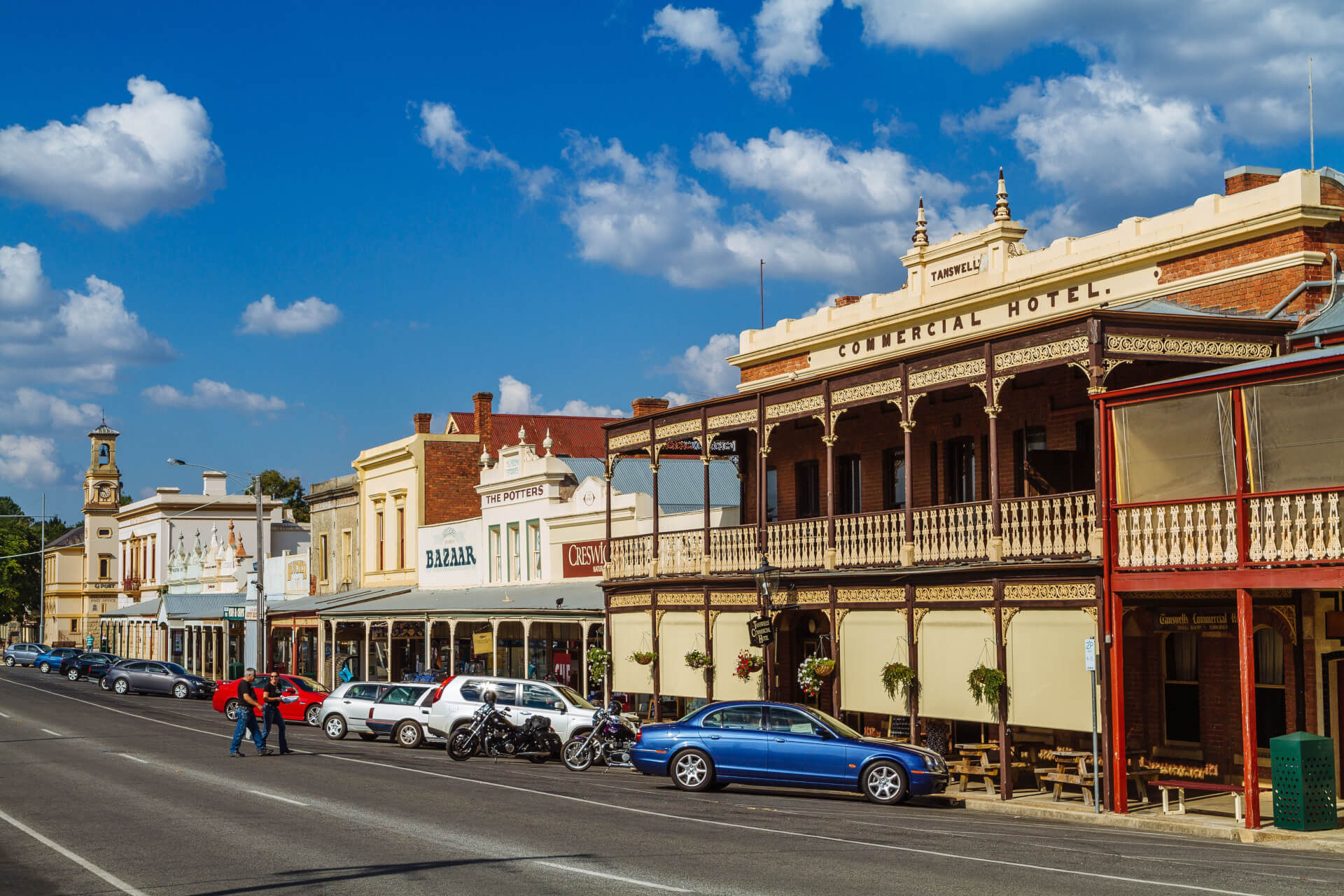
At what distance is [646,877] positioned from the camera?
13.0m

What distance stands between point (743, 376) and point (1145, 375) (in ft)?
40.9

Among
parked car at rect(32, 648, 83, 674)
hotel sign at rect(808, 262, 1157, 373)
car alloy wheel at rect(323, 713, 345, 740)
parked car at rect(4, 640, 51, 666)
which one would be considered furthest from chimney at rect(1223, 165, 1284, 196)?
parked car at rect(4, 640, 51, 666)

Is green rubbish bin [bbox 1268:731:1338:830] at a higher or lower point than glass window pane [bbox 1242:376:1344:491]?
lower

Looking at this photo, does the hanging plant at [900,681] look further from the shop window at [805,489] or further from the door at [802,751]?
the shop window at [805,489]

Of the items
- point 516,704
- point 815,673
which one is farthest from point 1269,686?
point 516,704

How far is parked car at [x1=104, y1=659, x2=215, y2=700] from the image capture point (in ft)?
183

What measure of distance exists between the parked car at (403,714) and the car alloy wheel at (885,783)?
13880 millimetres

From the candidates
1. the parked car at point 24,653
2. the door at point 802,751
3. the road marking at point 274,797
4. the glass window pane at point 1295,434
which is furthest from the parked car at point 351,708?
the parked car at point 24,653

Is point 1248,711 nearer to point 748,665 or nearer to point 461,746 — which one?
point 748,665

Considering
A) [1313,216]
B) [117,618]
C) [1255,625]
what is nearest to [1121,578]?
[1255,625]

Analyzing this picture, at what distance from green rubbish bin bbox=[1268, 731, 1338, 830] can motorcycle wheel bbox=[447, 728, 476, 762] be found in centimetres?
1519

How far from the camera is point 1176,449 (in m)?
20.1

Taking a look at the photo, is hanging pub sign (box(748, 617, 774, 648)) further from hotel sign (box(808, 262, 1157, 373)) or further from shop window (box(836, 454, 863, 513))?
hotel sign (box(808, 262, 1157, 373))

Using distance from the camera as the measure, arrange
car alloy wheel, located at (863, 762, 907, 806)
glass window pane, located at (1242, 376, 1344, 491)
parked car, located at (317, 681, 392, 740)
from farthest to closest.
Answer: parked car, located at (317, 681, 392, 740)
car alloy wheel, located at (863, 762, 907, 806)
glass window pane, located at (1242, 376, 1344, 491)
